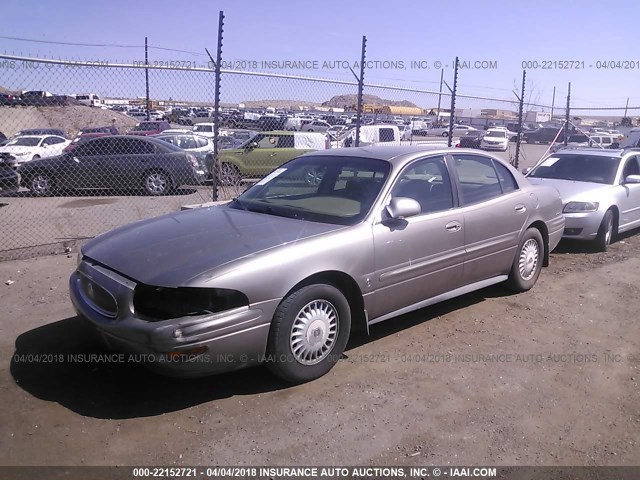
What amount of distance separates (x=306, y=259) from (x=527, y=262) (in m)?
3.08

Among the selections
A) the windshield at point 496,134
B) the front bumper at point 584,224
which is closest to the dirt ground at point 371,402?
the front bumper at point 584,224

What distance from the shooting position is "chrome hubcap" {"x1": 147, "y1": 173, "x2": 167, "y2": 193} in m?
12.5

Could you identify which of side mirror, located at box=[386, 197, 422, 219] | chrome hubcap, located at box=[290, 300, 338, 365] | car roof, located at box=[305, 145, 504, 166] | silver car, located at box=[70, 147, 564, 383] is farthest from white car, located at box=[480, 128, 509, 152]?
chrome hubcap, located at box=[290, 300, 338, 365]

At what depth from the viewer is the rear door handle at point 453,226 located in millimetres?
4723

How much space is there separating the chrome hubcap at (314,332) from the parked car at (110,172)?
9337 millimetres

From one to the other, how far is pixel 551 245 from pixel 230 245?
399 cm

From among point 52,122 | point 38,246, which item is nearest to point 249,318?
point 38,246

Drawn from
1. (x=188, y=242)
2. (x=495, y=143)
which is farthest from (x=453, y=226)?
(x=495, y=143)

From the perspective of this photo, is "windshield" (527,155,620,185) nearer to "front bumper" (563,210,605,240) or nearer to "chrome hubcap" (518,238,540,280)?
"front bumper" (563,210,605,240)

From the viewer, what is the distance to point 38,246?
23.4ft

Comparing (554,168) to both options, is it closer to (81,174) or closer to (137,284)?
(137,284)

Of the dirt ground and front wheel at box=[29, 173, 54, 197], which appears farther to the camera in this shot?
front wheel at box=[29, 173, 54, 197]

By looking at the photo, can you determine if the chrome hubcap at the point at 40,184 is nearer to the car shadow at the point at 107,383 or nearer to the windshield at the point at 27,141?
the windshield at the point at 27,141

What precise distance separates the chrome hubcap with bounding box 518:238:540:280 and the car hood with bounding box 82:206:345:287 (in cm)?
255
